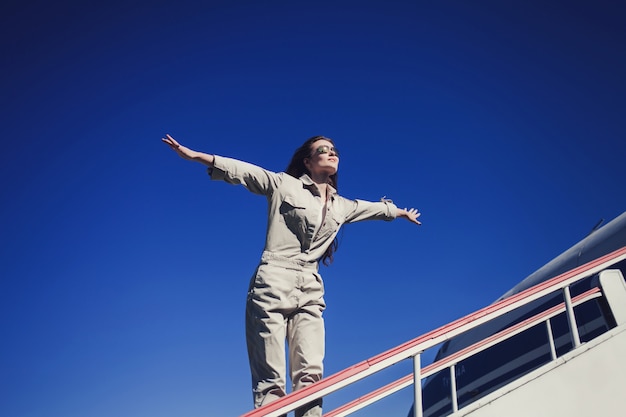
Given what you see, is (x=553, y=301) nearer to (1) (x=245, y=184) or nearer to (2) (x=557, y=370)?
(2) (x=557, y=370)

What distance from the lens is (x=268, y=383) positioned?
265cm

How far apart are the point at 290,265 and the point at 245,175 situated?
0.68 m

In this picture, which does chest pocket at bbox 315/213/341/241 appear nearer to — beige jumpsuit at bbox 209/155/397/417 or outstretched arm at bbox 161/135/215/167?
beige jumpsuit at bbox 209/155/397/417

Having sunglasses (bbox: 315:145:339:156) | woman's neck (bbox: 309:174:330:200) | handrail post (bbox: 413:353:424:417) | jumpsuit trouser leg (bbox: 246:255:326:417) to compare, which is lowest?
handrail post (bbox: 413:353:424:417)

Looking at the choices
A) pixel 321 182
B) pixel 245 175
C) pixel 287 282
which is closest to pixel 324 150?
pixel 321 182

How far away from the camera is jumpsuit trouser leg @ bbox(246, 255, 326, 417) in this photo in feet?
8.75

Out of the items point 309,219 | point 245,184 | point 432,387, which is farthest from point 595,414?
point 432,387

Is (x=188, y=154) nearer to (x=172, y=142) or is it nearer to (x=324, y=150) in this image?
(x=172, y=142)

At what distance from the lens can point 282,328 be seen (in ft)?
9.17

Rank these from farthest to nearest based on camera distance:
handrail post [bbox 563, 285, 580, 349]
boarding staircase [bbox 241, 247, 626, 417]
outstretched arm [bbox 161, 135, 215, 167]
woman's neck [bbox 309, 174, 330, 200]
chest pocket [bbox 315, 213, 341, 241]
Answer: woman's neck [bbox 309, 174, 330, 200]
chest pocket [bbox 315, 213, 341, 241]
outstretched arm [bbox 161, 135, 215, 167]
handrail post [bbox 563, 285, 580, 349]
boarding staircase [bbox 241, 247, 626, 417]

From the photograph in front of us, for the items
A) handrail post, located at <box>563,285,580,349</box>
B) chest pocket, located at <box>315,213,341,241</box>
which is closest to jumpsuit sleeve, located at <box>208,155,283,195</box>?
chest pocket, located at <box>315,213,341,241</box>

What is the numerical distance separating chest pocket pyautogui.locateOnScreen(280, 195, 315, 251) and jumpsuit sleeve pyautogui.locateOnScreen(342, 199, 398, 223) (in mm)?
449

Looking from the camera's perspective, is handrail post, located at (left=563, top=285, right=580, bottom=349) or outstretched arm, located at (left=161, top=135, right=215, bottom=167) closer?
handrail post, located at (left=563, top=285, right=580, bottom=349)

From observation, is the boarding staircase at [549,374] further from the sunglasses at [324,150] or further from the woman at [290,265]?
the sunglasses at [324,150]
